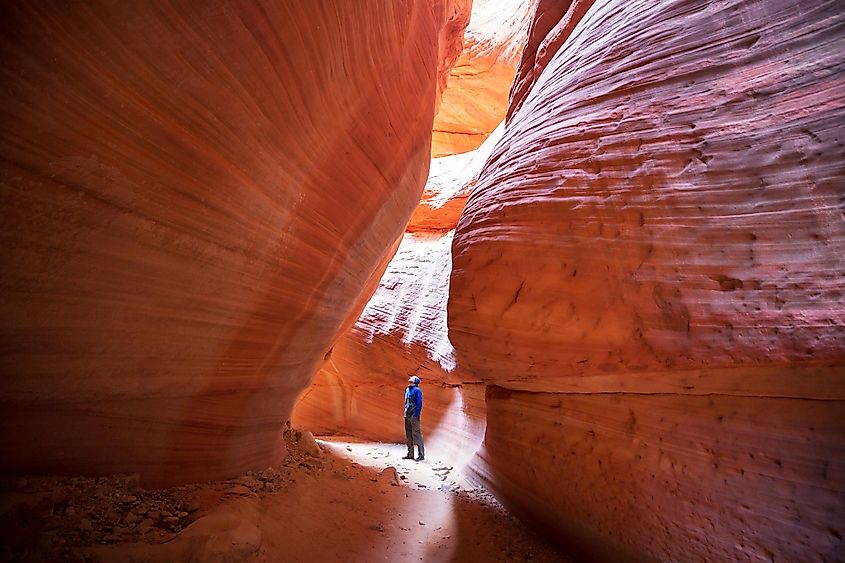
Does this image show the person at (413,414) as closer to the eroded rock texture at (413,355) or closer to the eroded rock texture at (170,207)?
the eroded rock texture at (413,355)

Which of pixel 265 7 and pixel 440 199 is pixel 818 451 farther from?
pixel 440 199

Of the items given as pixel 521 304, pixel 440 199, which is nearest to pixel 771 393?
pixel 521 304

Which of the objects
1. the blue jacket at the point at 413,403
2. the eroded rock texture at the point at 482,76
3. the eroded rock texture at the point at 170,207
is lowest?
the blue jacket at the point at 413,403

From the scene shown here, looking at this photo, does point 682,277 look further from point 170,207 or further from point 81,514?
point 81,514

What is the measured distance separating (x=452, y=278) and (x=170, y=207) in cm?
236

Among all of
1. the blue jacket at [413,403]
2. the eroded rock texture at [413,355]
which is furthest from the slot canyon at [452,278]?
the eroded rock texture at [413,355]

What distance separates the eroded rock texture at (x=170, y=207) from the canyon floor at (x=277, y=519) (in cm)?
22

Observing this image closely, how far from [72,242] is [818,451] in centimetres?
375

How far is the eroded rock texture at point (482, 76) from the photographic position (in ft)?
40.2

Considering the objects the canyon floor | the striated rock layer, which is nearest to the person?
the canyon floor

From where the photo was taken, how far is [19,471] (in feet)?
7.29

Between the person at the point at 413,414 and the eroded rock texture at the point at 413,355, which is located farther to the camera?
the eroded rock texture at the point at 413,355

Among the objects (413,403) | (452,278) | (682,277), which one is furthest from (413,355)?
(682,277)

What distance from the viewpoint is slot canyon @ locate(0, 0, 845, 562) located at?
2.02 meters
